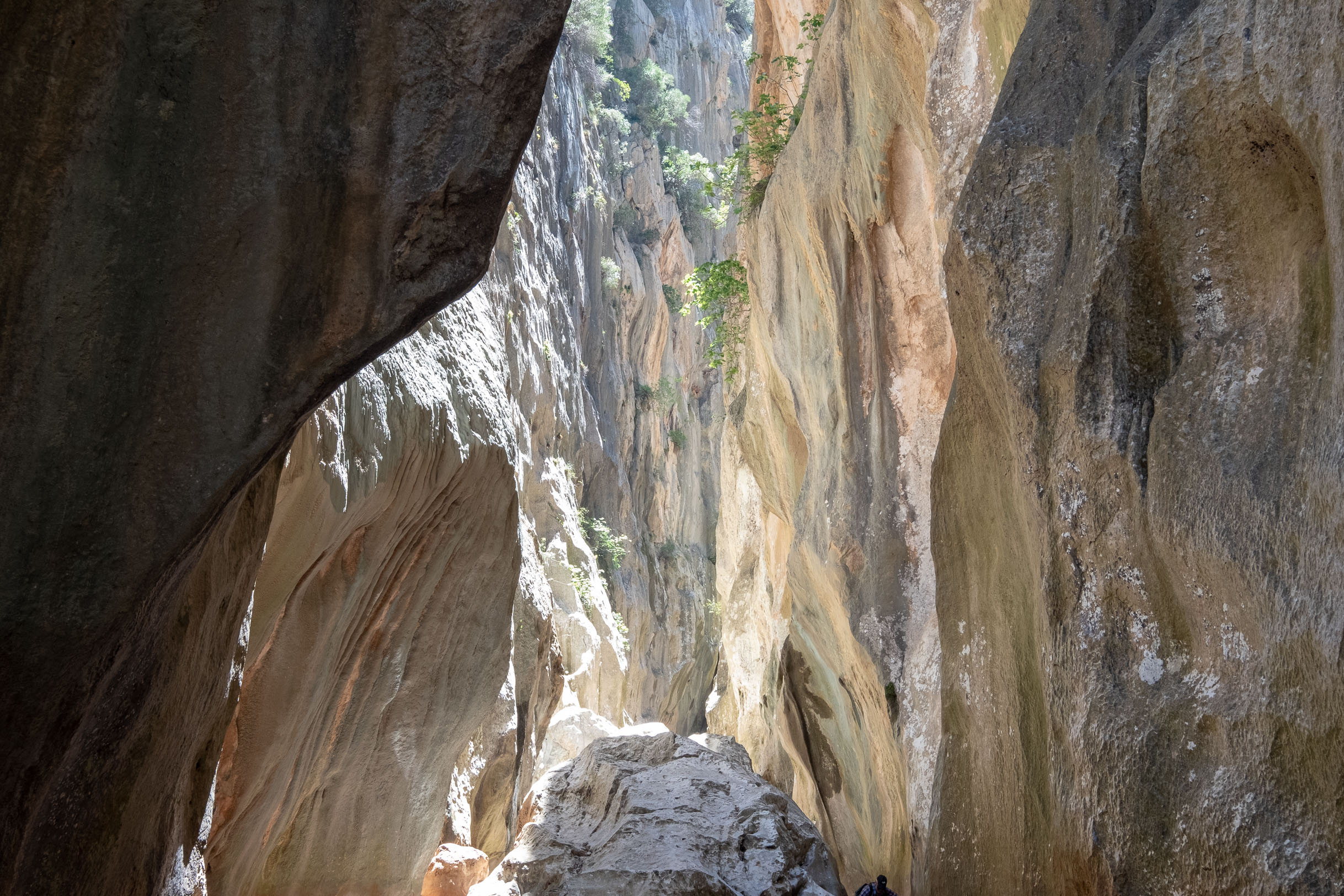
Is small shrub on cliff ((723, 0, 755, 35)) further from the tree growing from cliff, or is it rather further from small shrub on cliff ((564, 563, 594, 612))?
small shrub on cliff ((564, 563, 594, 612))

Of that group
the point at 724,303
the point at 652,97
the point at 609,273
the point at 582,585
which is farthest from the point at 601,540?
the point at 652,97

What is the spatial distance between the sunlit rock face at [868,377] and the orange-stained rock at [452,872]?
4.30m

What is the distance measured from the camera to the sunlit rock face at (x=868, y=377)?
8.16 meters

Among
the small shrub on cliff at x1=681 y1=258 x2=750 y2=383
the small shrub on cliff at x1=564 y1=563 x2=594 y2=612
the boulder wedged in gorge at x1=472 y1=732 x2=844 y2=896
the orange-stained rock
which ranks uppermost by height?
the small shrub on cliff at x1=681 y1=258 x2=750 y2=383

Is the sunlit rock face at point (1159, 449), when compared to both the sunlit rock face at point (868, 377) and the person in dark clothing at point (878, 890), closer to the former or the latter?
the person in dark clothing at point (878, 890)

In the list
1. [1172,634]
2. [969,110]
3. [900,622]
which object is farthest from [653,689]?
[1172,634]

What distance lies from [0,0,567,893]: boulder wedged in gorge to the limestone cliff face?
3.11 metres

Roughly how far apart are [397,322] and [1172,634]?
3.60 meters

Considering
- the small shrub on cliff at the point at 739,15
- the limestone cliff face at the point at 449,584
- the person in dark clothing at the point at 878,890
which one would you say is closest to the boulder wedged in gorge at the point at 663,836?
the person in dark clothing at the point at 878,890

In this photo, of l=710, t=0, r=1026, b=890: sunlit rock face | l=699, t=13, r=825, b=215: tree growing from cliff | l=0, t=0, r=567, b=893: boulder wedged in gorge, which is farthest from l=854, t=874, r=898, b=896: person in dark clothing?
l=699, t=13, r=825, b=215: tree growing from cliff

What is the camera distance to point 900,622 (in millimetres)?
A: 8734

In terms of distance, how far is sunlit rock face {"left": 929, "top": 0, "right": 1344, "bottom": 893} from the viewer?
3600 millimetres

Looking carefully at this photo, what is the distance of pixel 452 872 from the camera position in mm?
9711

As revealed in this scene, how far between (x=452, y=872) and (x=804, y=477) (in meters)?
5.92
